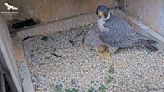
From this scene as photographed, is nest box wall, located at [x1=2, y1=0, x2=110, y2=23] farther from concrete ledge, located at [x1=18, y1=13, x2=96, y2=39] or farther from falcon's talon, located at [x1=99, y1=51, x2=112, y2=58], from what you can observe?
falcon's talon, located at [x1=99, y1=51, x2=112, y2=58]

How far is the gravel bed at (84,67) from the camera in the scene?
7.59 ft

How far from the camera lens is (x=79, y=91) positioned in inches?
88.3

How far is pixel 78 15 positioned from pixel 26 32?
57 centimetres

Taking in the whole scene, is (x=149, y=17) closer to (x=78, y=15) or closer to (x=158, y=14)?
(x=158, y=14)

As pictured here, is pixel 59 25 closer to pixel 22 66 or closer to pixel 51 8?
pixel 51 8

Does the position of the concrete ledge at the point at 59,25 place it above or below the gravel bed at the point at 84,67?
above

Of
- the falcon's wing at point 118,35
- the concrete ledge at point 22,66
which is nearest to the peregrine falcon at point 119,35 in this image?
the falcon's wing at point 118,35

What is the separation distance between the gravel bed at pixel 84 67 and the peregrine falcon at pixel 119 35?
0.26 feet

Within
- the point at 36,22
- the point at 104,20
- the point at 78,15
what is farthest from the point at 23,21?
Result: the point at 104,20

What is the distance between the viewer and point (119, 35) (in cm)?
284

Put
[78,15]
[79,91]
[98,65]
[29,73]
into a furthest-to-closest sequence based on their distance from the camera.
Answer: [78,15] < [98,65] < [29,73] < [79,91]

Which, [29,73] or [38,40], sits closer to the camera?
[29,73]

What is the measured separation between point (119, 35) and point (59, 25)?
0.72 m

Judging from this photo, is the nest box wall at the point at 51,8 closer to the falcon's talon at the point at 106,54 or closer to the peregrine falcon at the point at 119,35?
the peregrine falcon at the point at 119,35
